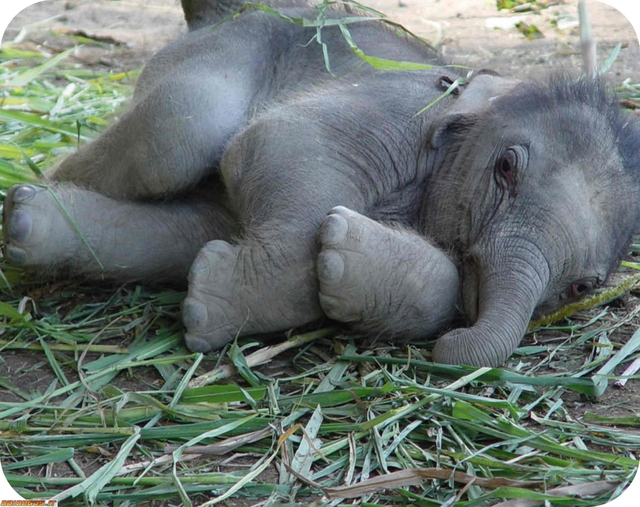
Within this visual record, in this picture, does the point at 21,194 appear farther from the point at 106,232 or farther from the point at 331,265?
the point at 331,265

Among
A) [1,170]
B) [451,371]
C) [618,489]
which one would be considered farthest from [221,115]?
[618,489]

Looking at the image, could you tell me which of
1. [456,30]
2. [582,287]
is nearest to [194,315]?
[582,287]

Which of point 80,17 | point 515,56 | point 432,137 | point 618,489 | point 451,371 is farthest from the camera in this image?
point 80,17

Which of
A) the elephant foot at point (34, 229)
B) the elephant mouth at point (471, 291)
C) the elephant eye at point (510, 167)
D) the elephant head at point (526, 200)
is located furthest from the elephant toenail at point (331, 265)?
the elephant foot at point (34, 229)

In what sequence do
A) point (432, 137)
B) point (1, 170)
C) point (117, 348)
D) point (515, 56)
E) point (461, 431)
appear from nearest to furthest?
point (461, 431) → point (117, 348) → point (432, 137) → point (1, 170) → point (515, 56)

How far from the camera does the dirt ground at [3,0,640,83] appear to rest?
618 centimetres

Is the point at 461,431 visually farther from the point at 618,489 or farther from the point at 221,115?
the point at 221,115

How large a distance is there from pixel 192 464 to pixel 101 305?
117 centimetres

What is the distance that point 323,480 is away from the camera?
2605mm

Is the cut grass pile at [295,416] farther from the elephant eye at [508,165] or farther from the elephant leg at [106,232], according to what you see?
the elephant eye at [508,165]

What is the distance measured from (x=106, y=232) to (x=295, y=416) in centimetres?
136

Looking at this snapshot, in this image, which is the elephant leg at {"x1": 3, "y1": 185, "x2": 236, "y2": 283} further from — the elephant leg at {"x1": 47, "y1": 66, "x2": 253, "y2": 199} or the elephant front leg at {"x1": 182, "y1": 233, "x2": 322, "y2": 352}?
the elephant front leg at {"x1": 182, "y1": 233, "x2": 322, "y2": 352}

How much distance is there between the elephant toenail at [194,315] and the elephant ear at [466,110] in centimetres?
112

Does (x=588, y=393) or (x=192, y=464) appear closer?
(x=192, y=464)
